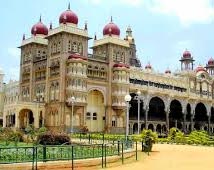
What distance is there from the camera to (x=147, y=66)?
3061 inches

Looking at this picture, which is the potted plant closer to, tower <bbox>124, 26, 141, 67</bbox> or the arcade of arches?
the arcade of arches

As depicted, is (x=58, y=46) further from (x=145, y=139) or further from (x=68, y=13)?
(x=145, y=139)

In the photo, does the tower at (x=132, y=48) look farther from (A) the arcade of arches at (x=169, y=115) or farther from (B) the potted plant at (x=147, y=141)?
(B) the potted plant at (x=147, y=141)

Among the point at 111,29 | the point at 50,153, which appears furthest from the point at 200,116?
the point at 50,153

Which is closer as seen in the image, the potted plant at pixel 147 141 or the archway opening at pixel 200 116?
the potted plant at pixel 147 141

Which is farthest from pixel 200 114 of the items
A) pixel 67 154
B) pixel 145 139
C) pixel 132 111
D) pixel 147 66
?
pixel 67 154

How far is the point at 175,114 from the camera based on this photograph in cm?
6850

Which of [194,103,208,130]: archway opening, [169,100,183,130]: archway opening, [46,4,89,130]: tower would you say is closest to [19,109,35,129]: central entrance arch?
[46,4,89,130]: tower

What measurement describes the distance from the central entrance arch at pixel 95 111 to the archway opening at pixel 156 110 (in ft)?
35.4

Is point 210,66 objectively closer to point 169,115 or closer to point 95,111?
point 169,115

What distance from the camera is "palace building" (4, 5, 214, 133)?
49.6 m

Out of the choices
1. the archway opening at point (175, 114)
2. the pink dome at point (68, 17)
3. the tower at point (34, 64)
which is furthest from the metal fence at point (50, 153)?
the archway opening at point (175, 114)

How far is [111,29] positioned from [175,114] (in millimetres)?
20678

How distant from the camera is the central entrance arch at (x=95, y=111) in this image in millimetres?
54062
